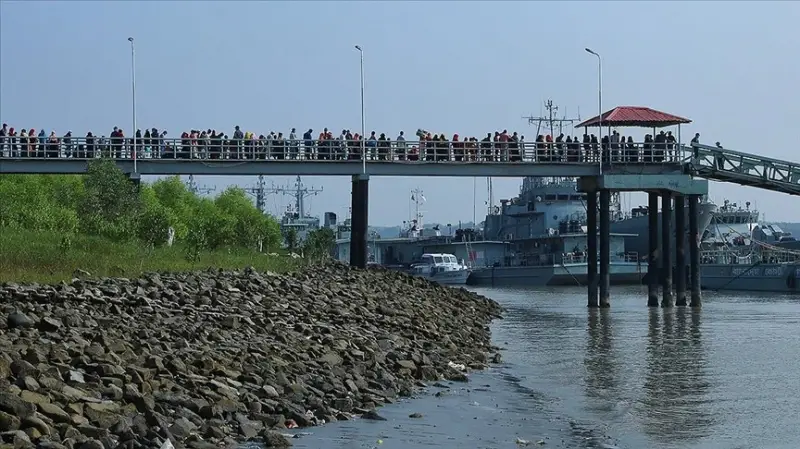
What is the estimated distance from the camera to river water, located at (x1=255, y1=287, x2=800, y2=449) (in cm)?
1959

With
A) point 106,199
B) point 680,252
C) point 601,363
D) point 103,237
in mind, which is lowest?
point 601,363

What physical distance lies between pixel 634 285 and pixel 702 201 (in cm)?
934

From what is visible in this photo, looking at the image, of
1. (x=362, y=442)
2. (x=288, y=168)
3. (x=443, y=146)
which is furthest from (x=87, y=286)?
(x=443, y=146)

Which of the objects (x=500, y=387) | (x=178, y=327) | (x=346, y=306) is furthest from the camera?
(x=346, y=306)

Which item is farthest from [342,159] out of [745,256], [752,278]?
[745,256]

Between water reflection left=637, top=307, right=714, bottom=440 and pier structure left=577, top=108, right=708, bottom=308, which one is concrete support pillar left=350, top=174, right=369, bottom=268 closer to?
pier structure left=577, top=108, right=708, bottom=308

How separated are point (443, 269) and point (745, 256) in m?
27.3

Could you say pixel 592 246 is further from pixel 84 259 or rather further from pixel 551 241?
pixel 551 241

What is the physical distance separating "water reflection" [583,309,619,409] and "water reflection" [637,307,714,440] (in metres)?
0.77

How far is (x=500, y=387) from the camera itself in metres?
26.5

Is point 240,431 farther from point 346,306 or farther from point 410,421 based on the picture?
point 346,306

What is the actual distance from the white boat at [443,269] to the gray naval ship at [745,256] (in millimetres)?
20545

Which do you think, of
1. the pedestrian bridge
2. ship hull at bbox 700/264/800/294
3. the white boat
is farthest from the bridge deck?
the white boat

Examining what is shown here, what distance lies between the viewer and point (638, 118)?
57.0 metres
